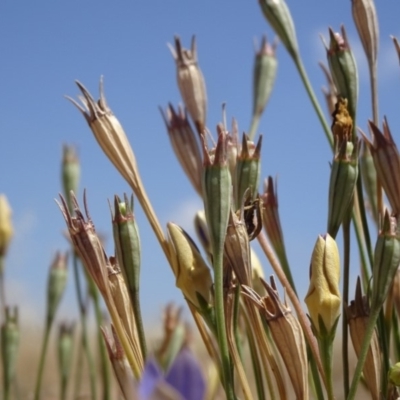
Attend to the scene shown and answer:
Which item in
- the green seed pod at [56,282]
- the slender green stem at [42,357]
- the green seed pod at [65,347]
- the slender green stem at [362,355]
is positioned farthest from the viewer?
the green seed pod at [65,347]

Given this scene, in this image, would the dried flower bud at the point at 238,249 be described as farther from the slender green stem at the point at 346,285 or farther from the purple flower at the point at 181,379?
the purple flower at the point at 181,379

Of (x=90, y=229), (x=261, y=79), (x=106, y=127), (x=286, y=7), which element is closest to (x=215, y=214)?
(x=90, y=229)

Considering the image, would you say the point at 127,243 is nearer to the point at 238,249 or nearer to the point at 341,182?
the point at 238,249

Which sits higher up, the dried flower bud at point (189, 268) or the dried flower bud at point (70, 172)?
the dried flower bud at point (70, 172)

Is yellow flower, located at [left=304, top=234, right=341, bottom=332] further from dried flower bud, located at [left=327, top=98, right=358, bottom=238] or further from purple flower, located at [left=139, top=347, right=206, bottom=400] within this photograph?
purple flower, located at [left=139, top=347, right=206, bottom=400]

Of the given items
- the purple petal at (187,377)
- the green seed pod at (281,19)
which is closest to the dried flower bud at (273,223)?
the green seed pod at (281,19)

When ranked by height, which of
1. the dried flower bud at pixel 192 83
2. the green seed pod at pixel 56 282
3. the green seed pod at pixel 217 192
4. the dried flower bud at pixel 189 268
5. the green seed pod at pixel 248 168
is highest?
the dried flower bud at pixel 192 83

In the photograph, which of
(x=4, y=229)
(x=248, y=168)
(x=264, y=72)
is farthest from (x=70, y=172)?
(x=248, y=168)
